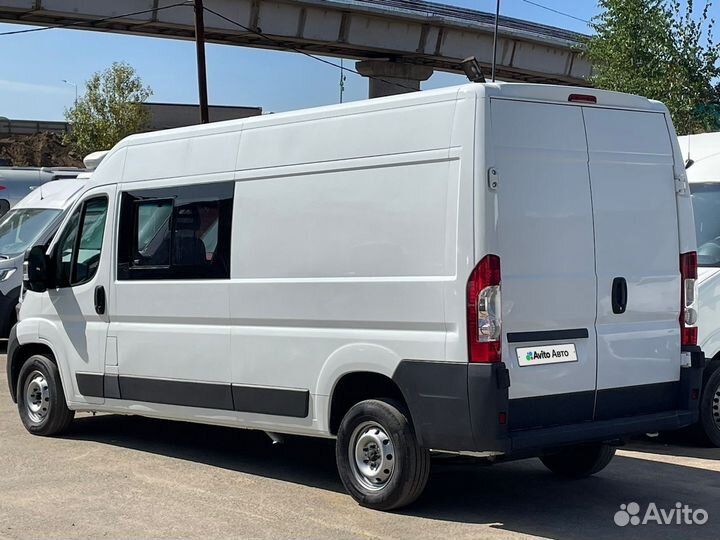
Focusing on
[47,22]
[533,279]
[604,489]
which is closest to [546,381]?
[533,279]

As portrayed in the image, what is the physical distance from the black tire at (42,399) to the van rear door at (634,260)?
4.92 m

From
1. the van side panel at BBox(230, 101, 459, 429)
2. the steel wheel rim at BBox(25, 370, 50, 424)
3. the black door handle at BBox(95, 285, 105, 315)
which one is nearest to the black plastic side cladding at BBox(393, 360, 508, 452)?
the van side panel at BBox(230, 101, 459, 429)

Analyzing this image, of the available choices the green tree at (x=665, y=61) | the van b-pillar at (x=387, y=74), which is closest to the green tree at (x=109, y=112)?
the van b-pillar at (x=387, y=74)

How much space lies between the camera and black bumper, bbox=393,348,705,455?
648 centimetres

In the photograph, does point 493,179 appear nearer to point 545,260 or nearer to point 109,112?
point 545,260

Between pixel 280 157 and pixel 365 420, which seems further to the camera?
pixel 280 157

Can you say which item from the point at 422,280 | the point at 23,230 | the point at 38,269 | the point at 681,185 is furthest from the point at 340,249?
the point at 23,230

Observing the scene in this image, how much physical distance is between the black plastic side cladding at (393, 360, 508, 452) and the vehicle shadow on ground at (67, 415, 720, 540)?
67cm

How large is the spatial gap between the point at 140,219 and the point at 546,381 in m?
3.77

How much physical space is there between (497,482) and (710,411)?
2.52 meters

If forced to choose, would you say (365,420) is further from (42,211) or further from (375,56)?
(375,56)

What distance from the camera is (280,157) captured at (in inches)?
309

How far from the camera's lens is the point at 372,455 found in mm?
7203

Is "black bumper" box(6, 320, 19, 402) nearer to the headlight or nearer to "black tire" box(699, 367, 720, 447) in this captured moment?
"black tire" box(699, 367, 720, 447)
